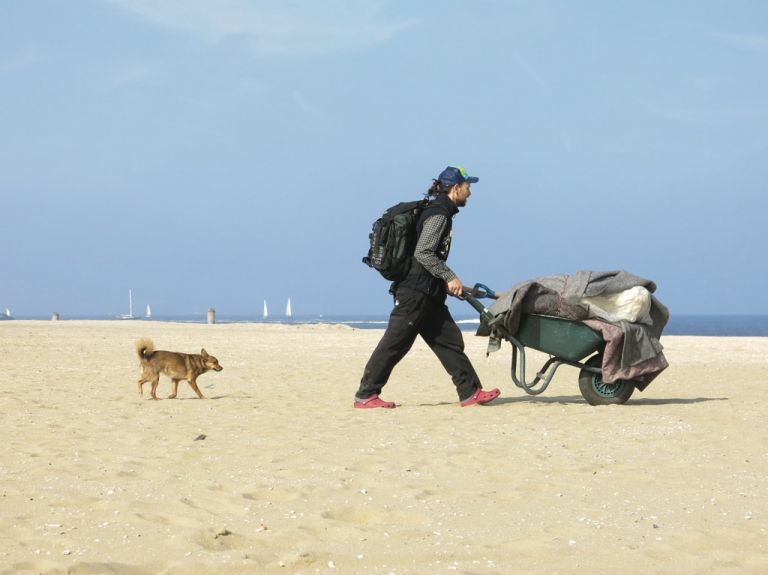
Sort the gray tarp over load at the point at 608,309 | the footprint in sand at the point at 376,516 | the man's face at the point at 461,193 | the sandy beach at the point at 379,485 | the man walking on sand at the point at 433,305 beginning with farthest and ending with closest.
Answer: the man's face at the point at 461,193 → the gray tarp over load at the point at 608,309 → the man walking on sand at the point at 433,305 → the footprint in sand at the point at 376,516 → the sandy beach at the point at 379,485

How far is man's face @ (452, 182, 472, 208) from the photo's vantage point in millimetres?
8883

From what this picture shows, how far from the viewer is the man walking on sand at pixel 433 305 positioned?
28.2ft

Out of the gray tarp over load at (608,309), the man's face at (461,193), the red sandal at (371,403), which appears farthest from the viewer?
the red sandal at (371,403)

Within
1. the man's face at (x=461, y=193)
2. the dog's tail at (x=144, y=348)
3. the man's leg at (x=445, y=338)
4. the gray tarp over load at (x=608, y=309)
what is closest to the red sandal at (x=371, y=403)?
the man's leg at (x=445, y=338)

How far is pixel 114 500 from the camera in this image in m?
4.88

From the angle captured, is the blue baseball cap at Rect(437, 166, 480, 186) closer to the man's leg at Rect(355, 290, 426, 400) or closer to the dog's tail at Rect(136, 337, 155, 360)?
the man's leg at Rect(355, 290, 426, 400)

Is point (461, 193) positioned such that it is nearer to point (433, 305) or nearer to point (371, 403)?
point (433, 305)

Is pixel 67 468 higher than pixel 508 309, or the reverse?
pixel 508 309

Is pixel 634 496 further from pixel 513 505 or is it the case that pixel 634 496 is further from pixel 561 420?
pixel 561 420

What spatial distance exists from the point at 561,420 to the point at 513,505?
3.40 meters

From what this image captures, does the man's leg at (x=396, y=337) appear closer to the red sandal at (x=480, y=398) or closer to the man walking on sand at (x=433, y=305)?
the man walking on sand at (x=433, y=305)

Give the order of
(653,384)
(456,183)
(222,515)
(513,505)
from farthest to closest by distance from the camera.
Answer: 1. (653,384)
2. (456,183)
3. (513,505)
4. (222,515)

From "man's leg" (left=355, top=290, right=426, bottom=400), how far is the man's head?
101 centimetres

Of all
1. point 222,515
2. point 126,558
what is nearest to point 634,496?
point 222,515
